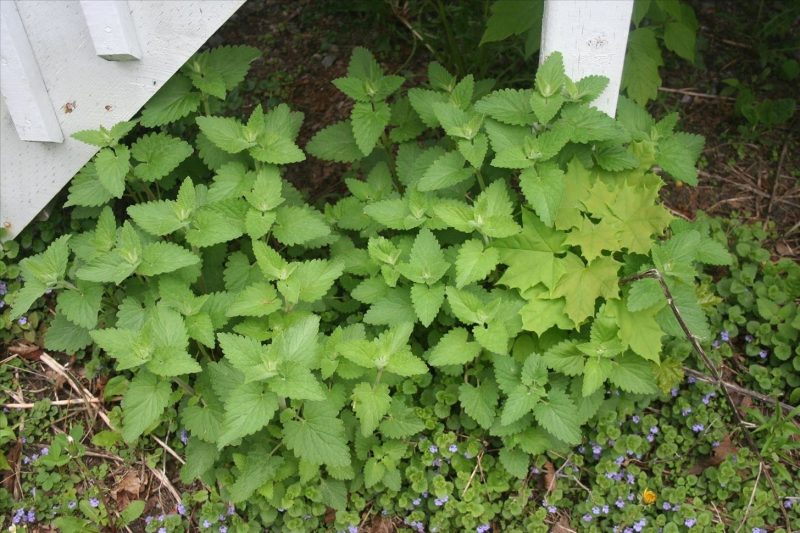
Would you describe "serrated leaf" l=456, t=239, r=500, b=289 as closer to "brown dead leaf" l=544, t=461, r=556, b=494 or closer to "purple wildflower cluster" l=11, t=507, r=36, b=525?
"brown dead leaf" l=544, t=461, r=556, b=494

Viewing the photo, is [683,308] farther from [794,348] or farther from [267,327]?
[267,327]

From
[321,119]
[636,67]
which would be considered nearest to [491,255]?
[636,67]

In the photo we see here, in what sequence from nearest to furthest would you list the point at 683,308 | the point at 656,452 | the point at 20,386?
the point at 683,308 < the point at 656,452 < the point at 20,386

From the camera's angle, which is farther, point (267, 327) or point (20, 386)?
point (20, 386)

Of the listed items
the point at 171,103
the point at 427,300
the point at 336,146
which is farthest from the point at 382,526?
the point at 171,103

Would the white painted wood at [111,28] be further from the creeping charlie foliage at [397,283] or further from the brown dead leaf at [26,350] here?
the brown dead leaf at [26,350]

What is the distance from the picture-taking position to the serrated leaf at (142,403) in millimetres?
2217

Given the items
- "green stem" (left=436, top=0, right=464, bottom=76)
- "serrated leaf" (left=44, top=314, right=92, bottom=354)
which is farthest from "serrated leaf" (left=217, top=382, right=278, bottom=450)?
"green stem" (left=436, top=0, right=464, bottom=76)

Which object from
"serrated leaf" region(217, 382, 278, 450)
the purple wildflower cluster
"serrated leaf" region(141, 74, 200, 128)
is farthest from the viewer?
"serrated leaf" region(141, 74, 200, 128)

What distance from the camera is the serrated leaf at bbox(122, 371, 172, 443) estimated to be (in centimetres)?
222

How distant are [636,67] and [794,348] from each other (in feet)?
4.08

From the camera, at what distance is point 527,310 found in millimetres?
2439

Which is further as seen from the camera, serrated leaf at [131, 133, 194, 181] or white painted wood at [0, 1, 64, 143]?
serrated leaf at [131, 133, 194, 181]

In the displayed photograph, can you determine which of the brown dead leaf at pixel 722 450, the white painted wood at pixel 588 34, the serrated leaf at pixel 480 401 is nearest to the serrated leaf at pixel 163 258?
the serrated leaf at pixel 480 401
